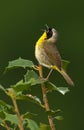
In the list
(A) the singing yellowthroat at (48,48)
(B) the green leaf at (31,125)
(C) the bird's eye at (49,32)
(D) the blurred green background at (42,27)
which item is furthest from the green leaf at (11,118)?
(D) the blurred green background at (42,27)

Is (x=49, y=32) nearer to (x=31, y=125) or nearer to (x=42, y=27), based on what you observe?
(x=31, y=125)

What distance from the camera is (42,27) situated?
1452 centimetres

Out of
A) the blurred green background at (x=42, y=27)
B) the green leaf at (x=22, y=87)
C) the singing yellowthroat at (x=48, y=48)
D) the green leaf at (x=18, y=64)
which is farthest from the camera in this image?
the blurred green background at (x=42, y=27)

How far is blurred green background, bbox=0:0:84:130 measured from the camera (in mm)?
14414

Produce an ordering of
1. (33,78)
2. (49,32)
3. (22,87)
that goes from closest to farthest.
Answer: (22,87) < (33,78) < (49,32)

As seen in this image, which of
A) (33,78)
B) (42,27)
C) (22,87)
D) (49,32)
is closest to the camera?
(22,87)

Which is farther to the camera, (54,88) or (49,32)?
(49,32)

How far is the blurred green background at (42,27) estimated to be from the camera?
14414 millimetres

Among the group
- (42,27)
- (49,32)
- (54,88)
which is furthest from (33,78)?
(42,27)

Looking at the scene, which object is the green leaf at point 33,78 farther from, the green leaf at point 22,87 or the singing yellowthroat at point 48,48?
the singing yellowthroat at point 48,48

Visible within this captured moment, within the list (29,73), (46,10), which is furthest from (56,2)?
(29,73)

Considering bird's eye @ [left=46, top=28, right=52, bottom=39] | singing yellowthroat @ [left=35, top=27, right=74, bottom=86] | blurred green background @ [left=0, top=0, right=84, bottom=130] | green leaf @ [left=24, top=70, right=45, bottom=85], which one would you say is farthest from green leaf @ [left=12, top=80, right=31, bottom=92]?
blurred green background @ [left=0, top=0, right=84, bottom=130]

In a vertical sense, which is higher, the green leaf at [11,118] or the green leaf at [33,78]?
the green leaf at [33,78]

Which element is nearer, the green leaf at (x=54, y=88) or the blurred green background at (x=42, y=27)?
the green leaf at (x=54, y=88)
